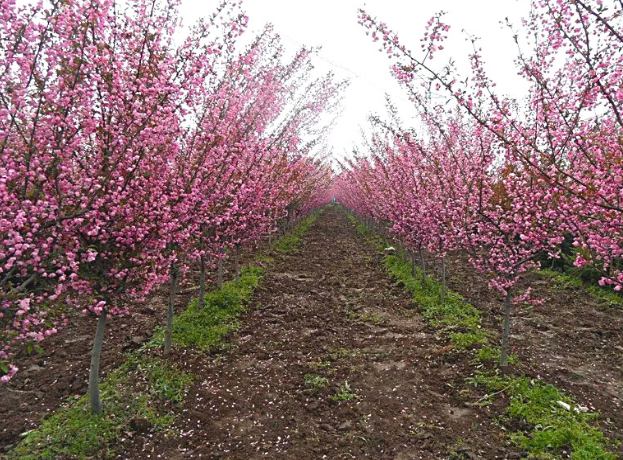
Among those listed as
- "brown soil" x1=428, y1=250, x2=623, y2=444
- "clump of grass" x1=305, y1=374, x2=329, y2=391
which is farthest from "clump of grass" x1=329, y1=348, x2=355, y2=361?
"brown soil" x1=428, y1=250, x2=623, y2=444

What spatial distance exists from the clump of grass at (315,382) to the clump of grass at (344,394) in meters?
0.26

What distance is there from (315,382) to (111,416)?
9.47ft

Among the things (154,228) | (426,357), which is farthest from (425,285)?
(154,228)

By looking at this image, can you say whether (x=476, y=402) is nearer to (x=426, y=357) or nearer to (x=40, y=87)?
(x=426, y=357)

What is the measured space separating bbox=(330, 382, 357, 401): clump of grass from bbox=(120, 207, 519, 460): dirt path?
18 mm

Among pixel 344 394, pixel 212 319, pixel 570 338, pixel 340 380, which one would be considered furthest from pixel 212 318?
pixel 570 338

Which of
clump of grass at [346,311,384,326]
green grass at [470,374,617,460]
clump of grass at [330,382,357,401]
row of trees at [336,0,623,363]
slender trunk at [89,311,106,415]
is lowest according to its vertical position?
green grass at [470,374,617,460]

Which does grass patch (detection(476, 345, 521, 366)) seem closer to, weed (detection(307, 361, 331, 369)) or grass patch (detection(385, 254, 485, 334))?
grass patch (detection(385, 254, 485, 334))

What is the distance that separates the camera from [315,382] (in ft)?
19.9

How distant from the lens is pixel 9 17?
299 cm

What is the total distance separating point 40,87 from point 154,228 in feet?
5.80

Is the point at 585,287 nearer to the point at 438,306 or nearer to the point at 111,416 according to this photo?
the point at 438,306

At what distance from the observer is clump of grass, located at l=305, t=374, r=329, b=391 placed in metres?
5.93

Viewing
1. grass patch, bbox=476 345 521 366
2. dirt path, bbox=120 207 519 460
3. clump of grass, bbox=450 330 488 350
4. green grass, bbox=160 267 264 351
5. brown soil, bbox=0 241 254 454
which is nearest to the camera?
dirt path, bbox=120 207 519 460
